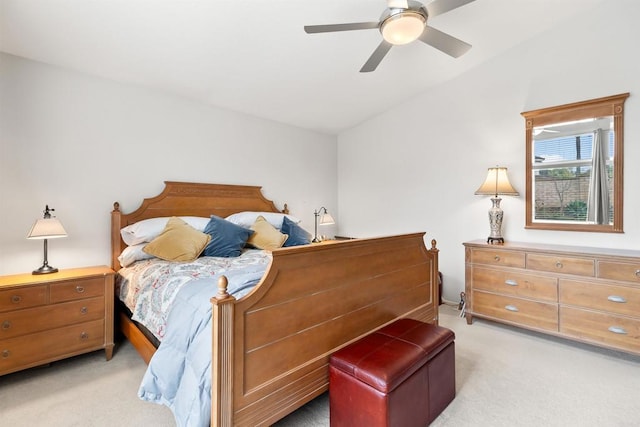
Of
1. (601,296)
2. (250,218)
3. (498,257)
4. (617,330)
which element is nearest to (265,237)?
(250,218)

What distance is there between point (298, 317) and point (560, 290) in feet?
8.14

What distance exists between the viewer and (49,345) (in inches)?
87.9

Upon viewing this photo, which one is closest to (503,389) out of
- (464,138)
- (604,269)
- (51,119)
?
(604,269)

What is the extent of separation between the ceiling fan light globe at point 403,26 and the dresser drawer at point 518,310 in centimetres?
253

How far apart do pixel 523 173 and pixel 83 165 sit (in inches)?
173

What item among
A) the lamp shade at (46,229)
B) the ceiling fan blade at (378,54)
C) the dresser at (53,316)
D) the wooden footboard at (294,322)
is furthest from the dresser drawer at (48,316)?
the ceiling fan blade at (378,54)

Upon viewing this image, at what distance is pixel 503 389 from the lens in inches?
81.7

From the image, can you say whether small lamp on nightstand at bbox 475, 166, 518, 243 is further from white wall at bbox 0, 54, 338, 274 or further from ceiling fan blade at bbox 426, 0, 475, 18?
white wall at bbox 0, 54, 338, 274

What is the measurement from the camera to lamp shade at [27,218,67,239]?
7.61 feet

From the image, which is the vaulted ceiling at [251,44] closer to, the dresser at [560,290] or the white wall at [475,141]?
the white wall at [475,141]

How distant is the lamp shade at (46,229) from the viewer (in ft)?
7.61

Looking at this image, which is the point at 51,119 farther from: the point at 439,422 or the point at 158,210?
the point at 439,422

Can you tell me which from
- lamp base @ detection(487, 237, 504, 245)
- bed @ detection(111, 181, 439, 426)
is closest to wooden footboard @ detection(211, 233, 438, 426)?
bed @ detection(111, 181, 439, 426)

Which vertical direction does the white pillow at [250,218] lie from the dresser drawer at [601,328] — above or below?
above
